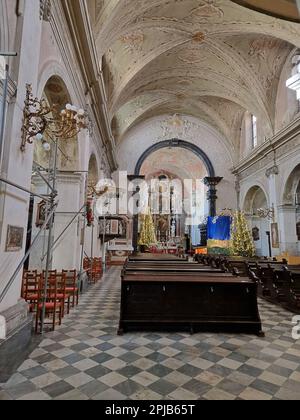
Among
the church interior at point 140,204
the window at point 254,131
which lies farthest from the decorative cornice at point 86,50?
the window at point 254,131

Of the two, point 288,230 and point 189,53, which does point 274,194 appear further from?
point 189,53

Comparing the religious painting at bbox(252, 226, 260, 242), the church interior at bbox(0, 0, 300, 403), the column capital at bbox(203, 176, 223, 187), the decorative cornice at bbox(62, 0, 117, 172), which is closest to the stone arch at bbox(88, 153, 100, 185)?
the church interior at bbox(0, 0, 300, 403)

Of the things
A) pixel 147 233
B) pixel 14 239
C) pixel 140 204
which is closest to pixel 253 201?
pixel 147 233

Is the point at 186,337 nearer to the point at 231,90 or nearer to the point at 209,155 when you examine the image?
the point at 231,90

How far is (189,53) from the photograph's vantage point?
38.4ft

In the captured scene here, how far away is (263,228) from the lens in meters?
16.4

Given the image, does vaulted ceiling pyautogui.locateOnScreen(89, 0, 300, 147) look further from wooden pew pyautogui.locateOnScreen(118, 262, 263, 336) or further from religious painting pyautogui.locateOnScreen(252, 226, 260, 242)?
wooden pew pyautogui.locateOnScreen(118, 262, 263, 336)

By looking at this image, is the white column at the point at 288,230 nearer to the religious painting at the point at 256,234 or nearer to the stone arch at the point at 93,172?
the religious painting at the point at 256,234

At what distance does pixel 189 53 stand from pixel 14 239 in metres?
11.7

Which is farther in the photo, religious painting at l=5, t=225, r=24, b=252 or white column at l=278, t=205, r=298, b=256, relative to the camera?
white column at l=278, t=205, r=298, b=256

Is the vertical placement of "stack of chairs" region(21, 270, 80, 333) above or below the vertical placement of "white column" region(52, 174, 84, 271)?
below

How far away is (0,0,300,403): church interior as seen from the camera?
9.13ft

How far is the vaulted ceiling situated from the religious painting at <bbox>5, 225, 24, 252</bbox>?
6322mm
